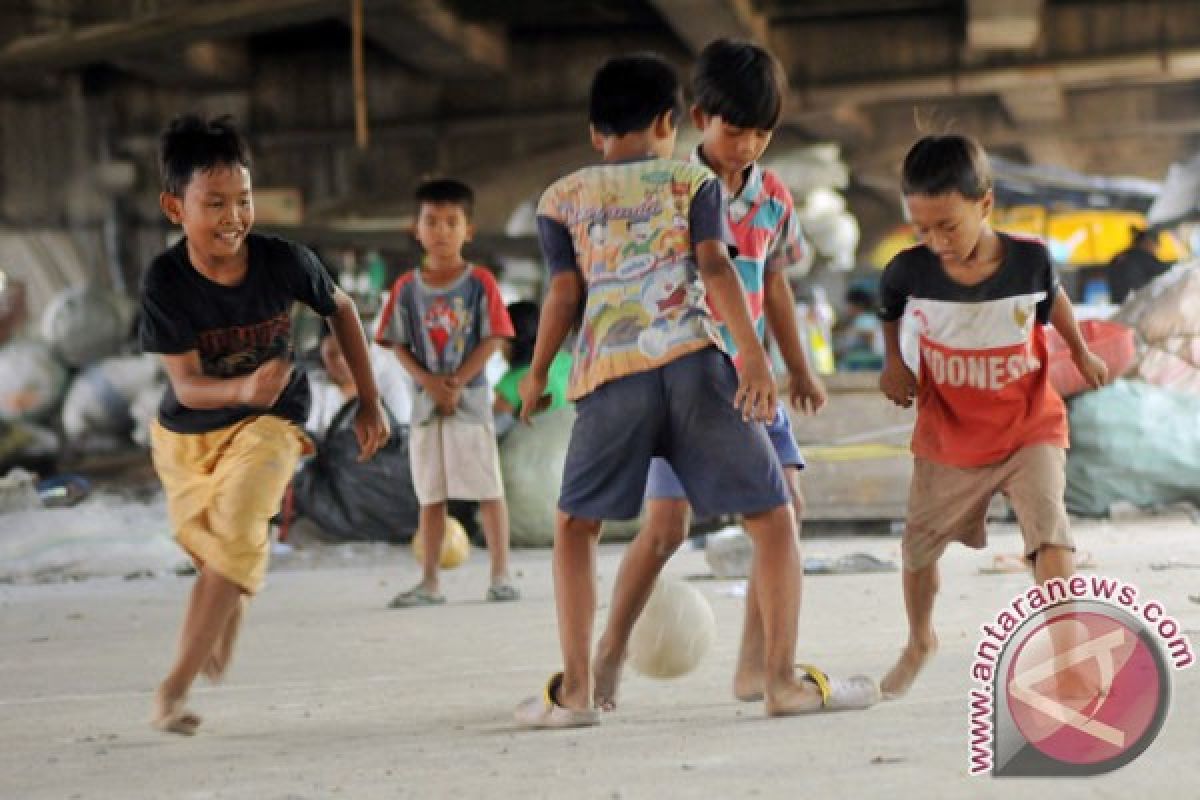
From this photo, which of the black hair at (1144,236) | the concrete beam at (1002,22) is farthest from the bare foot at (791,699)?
the black hair at (1144,236)

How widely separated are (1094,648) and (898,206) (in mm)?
21431

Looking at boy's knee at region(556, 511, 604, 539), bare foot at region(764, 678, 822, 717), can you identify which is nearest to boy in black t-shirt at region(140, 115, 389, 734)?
boy's knee at region(556, 511, 604, 539)

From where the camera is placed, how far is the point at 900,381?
163 inches

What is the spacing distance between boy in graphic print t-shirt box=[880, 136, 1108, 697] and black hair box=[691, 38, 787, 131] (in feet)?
1.08

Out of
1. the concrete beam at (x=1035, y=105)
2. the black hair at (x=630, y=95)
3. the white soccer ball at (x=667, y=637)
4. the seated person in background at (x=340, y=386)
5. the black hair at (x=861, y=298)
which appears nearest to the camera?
the black hair at (x=630, y=95)

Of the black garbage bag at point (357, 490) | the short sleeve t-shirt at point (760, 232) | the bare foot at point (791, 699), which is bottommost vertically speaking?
the black garbage bag at point (357, 490)

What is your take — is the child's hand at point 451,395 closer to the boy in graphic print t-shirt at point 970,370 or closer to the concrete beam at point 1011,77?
the boy in graphic print t-shirt at point 970,370

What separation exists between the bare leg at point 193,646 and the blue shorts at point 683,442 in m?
0.81

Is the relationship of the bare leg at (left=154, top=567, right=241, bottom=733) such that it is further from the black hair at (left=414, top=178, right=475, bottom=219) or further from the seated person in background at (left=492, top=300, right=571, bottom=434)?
the seated person in background at (left=492, top=300, right=571, bottom=434)

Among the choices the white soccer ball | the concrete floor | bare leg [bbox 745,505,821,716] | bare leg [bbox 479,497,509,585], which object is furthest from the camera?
bare leg [bbox 479,497,509,585]

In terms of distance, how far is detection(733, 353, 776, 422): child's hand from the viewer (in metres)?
3.72

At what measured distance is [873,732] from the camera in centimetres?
356

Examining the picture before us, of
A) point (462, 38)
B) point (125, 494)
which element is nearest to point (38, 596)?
point (125, 494)

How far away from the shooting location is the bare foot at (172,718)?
12.9 ft
